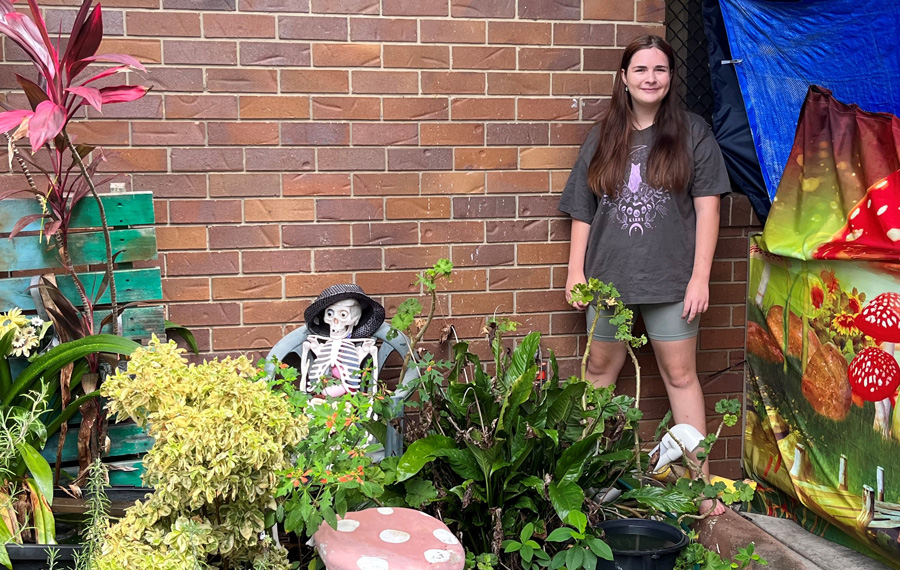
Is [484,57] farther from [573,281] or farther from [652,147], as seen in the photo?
[573,281]

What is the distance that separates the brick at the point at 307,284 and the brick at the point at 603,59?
4.91ft

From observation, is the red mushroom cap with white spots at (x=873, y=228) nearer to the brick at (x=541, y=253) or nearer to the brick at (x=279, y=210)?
the brick at (x=541, y=253)

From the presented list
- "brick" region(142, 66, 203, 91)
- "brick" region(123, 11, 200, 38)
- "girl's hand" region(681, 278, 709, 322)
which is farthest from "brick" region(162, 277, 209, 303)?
"girl's hand" region(681, 278, 709, 322)

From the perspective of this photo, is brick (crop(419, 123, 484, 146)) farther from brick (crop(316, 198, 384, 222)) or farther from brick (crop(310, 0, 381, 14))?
brick (crop(310, 0, 381, 14))

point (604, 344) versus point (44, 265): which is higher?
point (44, 265)

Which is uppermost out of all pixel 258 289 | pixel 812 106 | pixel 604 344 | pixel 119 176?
pixel 812 106

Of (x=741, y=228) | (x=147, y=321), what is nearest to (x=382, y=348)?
(x=147, y=321)

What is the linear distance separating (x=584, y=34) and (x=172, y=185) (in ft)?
6.32

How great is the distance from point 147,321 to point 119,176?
594mm

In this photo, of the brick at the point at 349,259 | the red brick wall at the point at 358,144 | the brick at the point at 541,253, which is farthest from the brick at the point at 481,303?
the brick at the point at 349,259

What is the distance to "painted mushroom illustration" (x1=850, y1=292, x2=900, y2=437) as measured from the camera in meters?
2.76

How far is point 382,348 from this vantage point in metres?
3.46

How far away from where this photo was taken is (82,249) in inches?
121

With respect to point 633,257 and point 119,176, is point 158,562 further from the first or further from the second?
point 633,257
